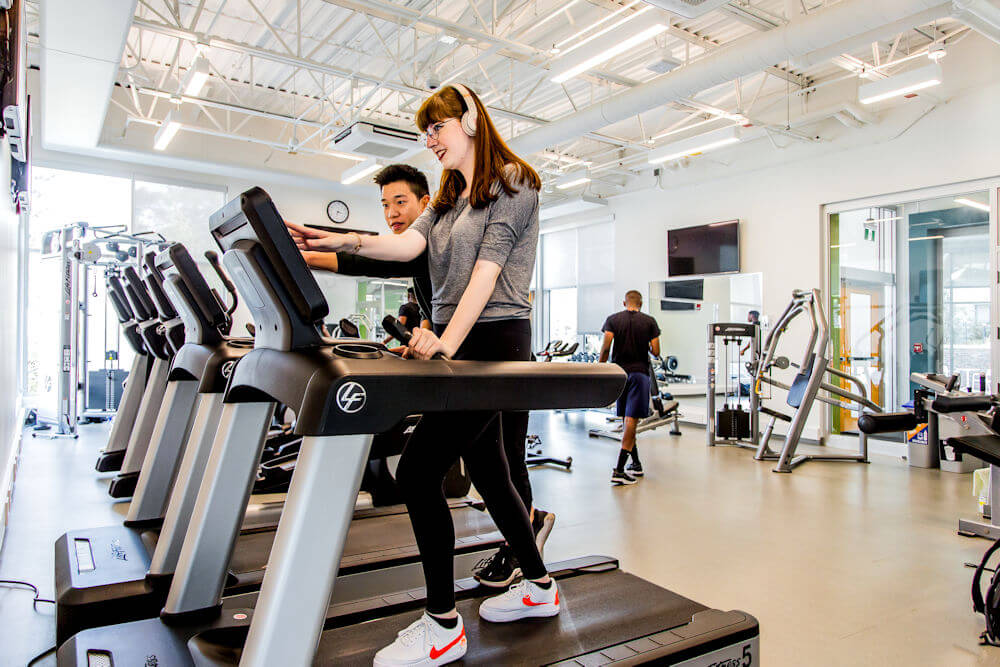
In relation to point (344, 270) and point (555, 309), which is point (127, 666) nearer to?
point (344, 270)

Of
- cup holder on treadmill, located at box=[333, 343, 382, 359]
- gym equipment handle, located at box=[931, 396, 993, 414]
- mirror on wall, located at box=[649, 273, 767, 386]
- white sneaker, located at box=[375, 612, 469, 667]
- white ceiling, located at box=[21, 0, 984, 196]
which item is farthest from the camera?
mirror on wall, located at box=[649, 273, 767, 386]

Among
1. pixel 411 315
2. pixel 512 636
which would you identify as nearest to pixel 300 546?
pixel 512 636

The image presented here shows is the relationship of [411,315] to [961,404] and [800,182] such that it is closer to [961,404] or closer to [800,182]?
[961,404]

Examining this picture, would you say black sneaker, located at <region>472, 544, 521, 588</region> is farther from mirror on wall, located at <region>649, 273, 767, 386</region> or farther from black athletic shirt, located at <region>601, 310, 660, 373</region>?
mirror on wall, located at <region>649, 273, 767, 386</region>

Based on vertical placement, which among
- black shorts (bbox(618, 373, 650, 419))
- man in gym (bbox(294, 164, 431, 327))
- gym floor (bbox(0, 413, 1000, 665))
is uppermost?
man in gym (bbox(294, 164, 431, 327))

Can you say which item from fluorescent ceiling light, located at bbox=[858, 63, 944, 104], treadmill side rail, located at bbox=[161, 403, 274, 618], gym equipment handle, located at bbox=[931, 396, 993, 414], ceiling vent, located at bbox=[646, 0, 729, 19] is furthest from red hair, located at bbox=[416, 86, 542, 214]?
fluorescent ceiling light, located at bbox=[858, 63, 944, 104]

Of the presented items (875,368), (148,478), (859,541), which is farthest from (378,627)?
(875,368)

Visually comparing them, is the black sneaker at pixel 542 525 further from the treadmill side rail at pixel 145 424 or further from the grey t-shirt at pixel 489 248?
the treadmill side rail at pixel 145 424

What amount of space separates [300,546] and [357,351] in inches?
15.1

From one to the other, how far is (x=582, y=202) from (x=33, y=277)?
25.4 ft

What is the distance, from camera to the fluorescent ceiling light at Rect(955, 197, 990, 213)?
19.5ft

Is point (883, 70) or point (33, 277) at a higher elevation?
point (883, 70)

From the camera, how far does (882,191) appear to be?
663 centimetres

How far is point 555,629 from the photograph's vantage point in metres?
1.76
